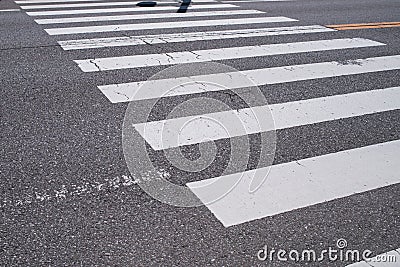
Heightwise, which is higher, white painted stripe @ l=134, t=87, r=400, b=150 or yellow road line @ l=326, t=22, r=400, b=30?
white painted stripe @ l=134, t=87, r=400, b=150

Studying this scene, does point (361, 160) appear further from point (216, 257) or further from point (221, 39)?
point (221, 39)

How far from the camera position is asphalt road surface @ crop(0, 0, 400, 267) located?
3.30 meters

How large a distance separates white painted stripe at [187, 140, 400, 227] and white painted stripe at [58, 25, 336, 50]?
4113 millimetres

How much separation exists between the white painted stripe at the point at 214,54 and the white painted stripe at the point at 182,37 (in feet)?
2.28

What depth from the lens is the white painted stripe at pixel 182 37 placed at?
7.62 meters

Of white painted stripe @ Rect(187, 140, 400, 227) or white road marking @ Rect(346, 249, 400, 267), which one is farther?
white painted stripe @ Rect(187, 140, 400, 227)

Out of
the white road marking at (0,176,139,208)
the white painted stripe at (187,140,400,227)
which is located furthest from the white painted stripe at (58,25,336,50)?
the white painted stripe at (187,140,400,227)

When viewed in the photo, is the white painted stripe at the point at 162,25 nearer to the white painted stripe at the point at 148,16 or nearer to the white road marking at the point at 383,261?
the white painted stripe at the point at 148,16

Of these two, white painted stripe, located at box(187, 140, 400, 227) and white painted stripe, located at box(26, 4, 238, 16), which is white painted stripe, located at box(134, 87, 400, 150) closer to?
white painted stripe, located at box(187, 140, 400, 227)

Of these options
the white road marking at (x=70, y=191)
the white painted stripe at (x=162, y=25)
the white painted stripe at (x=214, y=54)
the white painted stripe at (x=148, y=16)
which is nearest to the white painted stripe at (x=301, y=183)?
the white road marking at (x=70, y=191)

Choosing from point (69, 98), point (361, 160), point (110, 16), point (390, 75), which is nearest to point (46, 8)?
point (110, 16)

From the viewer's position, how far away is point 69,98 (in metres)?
5.48

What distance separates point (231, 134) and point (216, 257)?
1.78 metres

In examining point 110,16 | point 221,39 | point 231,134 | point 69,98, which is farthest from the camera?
point 110,16
